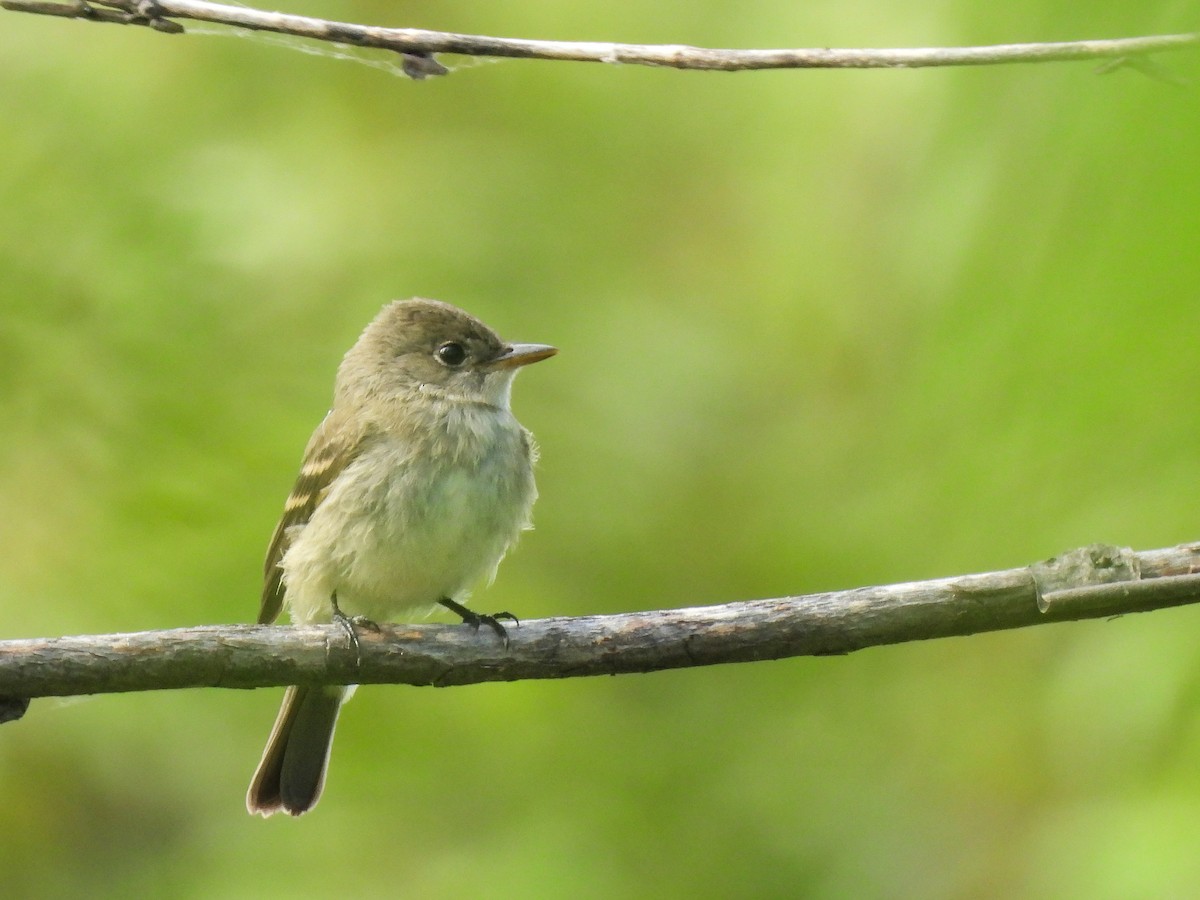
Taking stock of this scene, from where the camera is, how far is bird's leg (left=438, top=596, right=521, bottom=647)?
2.65m

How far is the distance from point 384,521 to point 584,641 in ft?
3.70

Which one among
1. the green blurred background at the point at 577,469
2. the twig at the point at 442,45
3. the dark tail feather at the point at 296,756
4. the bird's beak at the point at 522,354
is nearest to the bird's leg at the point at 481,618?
the green blurred background at the point at 577,469

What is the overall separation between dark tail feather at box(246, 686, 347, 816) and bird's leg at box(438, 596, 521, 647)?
48cm

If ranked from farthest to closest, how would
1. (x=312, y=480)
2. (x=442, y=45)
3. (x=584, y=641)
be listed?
1. (x=312, y=480)
2. (x=584, y=641)
3. (x=442, y=45)

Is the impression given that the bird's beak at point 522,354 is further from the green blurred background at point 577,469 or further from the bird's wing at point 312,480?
the bird's wing at point 312,480

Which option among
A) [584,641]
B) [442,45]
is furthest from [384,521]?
[442,45]

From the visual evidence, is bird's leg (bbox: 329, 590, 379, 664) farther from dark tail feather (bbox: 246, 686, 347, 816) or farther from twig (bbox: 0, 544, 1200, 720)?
dark tail feather (bbox: 246, 686, 347, 816)

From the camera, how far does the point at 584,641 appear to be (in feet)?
8.34

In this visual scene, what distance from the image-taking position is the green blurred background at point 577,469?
2.38m

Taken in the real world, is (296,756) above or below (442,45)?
below

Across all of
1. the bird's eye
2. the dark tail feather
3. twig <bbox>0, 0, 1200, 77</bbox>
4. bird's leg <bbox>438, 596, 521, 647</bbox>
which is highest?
twig <bbox>0, 0, 1200, 77</bbox>

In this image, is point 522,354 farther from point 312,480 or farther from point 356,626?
point 356,626

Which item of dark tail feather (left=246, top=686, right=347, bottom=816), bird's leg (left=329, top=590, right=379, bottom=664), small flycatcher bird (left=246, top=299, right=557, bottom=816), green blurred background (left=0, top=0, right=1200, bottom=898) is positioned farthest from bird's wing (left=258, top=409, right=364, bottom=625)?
bird's leg (left=329, top=590, right=379, bottom=664)

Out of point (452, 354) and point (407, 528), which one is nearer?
point (407, 528)
